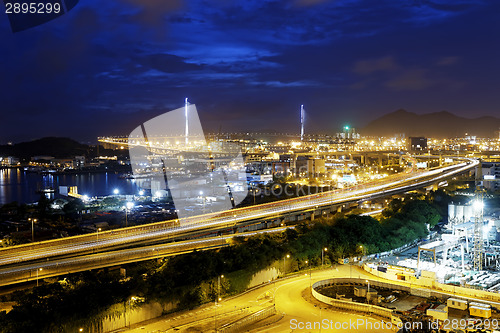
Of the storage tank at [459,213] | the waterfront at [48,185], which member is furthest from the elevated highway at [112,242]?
the waterfront at [48,185]

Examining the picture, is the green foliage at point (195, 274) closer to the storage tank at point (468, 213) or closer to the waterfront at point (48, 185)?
the storage tank at point (468, 213)

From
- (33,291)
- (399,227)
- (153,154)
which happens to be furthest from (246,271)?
(153,154)

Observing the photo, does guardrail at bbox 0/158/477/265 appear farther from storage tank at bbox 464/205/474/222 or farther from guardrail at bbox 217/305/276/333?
storage tank at bbox 464/205/474/222

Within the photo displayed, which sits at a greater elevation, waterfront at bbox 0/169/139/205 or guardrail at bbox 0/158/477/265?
guardrail at bbox 0/158/477/265

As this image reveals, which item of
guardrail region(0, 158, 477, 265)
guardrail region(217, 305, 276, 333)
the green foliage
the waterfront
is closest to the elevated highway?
guardrail region(0, 158, 477, 265)

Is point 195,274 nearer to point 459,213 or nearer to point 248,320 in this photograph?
point 248,320

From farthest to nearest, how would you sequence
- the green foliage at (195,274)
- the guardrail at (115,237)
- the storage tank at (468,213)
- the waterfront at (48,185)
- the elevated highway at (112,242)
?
the waterfront at (48,185) → the storage tank at (468,213) → the guardrail at (115,237) → the elevated highway at (112,242) → the green foliage at (195,274)

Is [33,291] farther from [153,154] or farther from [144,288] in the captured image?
[153,154]

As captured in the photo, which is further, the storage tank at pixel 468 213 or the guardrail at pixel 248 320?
the storage tank at pixel 468 213
